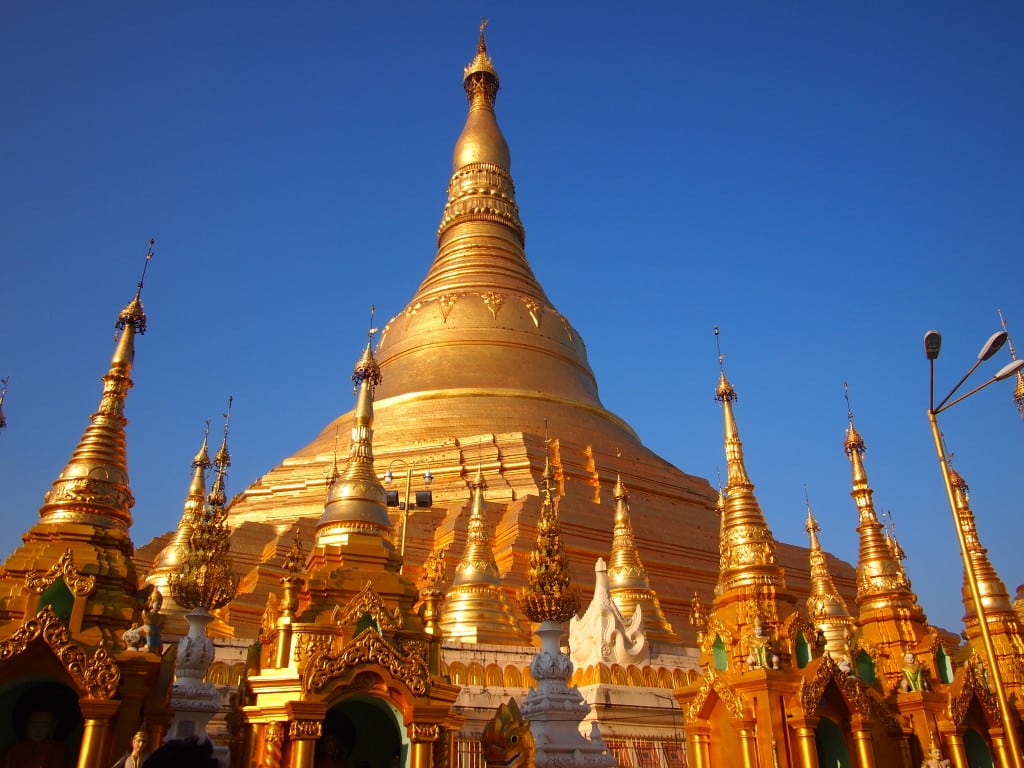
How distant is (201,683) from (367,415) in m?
4.24

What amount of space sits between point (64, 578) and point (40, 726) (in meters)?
1.27

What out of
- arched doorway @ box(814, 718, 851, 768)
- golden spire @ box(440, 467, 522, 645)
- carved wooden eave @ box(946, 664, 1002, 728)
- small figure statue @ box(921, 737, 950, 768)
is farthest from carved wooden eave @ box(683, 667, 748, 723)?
golden spire @ box(440, 467, 522, 645)

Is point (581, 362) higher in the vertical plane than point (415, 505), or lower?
higher

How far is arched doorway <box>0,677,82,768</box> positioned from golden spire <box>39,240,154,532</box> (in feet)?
5.85

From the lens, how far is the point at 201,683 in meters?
7.72

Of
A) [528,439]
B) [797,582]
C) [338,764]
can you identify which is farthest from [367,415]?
[797,582]

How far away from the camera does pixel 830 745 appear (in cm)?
961

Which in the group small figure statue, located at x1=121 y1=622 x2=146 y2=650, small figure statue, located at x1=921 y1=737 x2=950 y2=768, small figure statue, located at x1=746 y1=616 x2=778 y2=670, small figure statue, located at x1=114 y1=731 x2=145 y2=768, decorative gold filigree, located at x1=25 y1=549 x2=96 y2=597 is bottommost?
small figure statue, located at x1=114 y1=731 x2=145 y2=768

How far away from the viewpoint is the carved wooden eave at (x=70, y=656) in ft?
22.5

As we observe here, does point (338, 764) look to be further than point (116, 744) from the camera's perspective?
Yes

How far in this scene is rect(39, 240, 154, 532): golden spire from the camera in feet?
28.5

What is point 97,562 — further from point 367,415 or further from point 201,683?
point 367,415

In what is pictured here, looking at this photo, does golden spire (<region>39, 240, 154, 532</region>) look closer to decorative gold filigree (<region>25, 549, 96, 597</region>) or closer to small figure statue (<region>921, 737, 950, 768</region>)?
decorative gold filigree (<region>25, 549, 96, 597</region>)

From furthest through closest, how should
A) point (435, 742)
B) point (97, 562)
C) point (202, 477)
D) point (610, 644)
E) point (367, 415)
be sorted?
point (202, 477) < point (610, 644) < point (367, 415) < point (97, 562) < point (435, 742)
